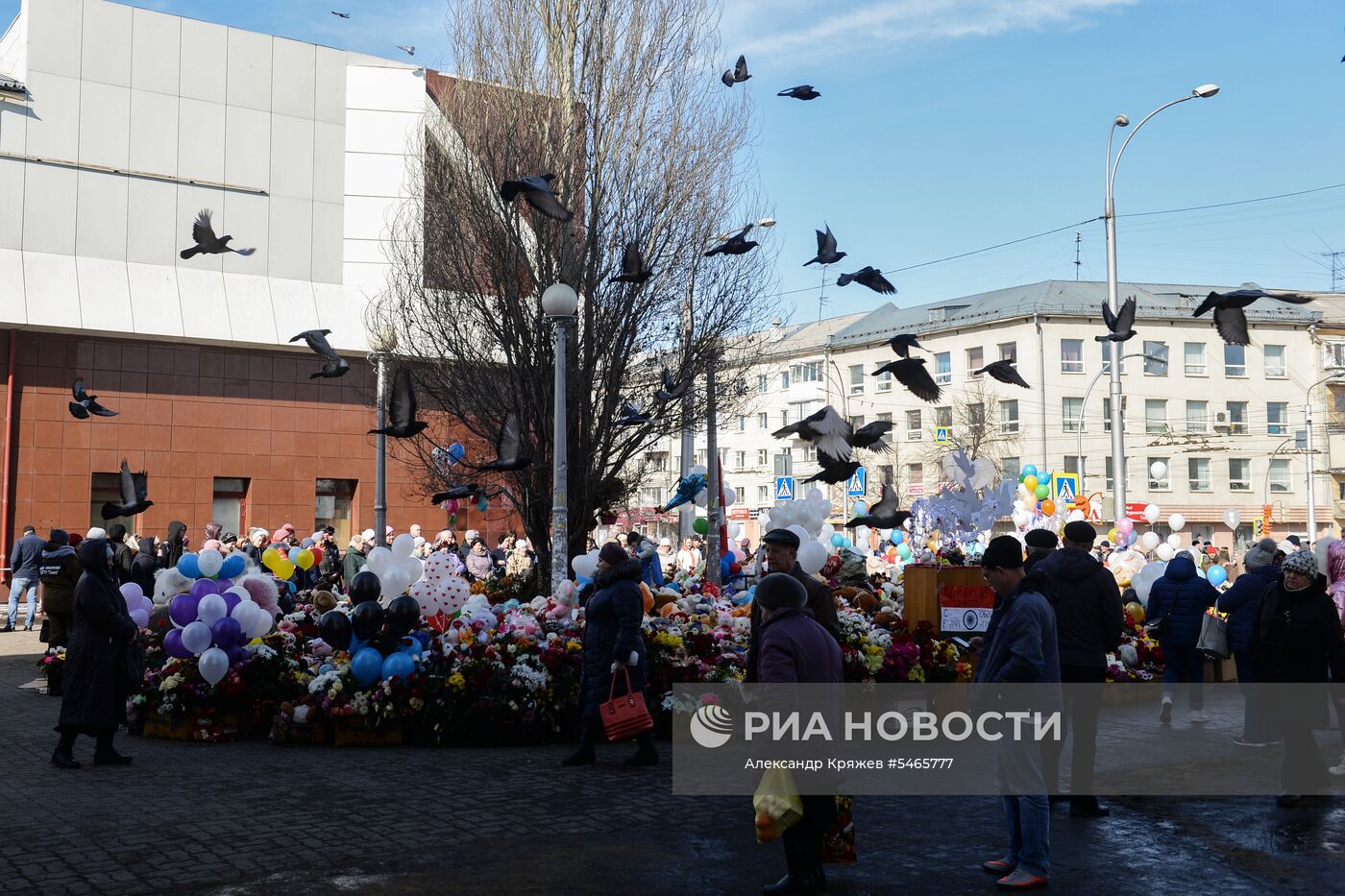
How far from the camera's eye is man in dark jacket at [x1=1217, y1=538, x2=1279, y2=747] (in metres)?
10.0

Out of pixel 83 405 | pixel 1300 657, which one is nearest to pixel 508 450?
pixel 1300 657

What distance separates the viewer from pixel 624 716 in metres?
8.80

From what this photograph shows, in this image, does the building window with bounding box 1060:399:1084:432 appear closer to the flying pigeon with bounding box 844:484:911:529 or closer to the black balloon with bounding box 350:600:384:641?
the flying pigeon with bounding box 844:484:911:529

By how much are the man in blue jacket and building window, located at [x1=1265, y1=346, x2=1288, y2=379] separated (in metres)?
61.4

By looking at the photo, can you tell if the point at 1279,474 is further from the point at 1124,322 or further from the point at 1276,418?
the point at 1124,322

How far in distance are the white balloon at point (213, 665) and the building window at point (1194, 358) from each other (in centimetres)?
5823

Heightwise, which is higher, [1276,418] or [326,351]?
[1276,418]

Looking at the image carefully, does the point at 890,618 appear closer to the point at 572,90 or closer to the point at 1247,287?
the point at 1247,287

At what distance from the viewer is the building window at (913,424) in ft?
207

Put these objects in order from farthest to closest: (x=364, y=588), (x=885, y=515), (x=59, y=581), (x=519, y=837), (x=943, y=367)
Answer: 1. (x=943, y=367)
2. (x=885, y=515)
3. (x=59, y=581)
4. (x=364, y=588)
5. (x=519, y=837)

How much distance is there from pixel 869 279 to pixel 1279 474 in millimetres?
56139

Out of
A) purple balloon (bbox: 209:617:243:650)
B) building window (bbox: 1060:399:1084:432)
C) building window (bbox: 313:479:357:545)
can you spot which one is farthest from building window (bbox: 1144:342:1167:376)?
purple balloon (bbox: 209:617:243:650)

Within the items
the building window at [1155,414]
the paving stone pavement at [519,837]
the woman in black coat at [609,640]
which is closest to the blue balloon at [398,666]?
the paving stone pavement at [519,837]

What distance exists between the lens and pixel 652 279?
1883 centimetres
